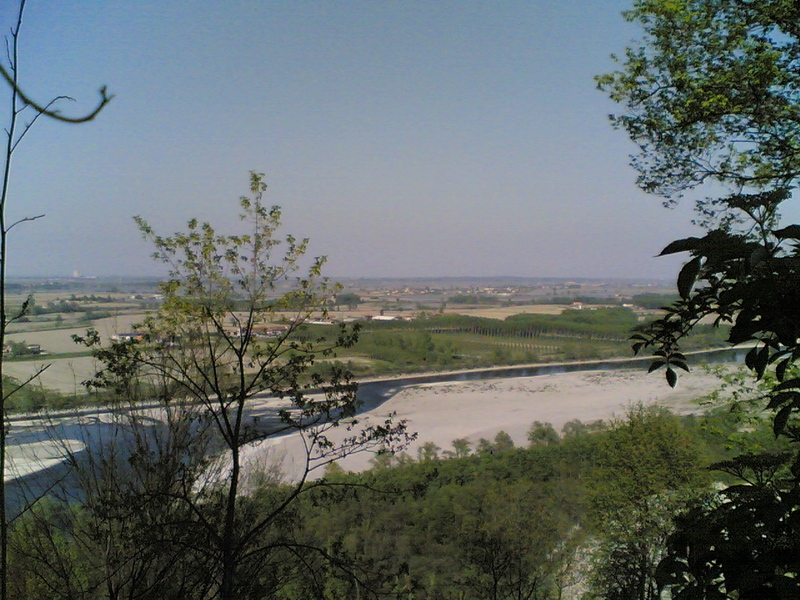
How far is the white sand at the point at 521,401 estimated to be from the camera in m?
9.68

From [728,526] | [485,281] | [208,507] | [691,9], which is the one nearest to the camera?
[728,526]

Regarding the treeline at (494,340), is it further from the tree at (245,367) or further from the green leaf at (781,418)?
the green leaf at (781,418)

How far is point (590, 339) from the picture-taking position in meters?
14.5

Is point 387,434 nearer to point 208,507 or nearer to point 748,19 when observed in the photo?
point 208,507

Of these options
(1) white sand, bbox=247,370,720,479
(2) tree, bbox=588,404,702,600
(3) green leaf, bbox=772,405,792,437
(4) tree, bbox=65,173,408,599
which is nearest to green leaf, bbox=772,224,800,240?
(3) green leaf, bbox=772,405,792,437

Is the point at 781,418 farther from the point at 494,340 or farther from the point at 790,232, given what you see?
the point at 494,340

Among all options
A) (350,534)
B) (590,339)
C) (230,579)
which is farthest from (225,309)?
(590,339)

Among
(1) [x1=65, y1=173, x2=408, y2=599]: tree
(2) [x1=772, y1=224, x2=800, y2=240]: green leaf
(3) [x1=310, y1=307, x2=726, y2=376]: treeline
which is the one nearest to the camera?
(2) [x1=772, y1=224, x2=800, y2=240]: green leaf

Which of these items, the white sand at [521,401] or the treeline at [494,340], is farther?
the treeline at [494,340]

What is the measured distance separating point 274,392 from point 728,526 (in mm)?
1433

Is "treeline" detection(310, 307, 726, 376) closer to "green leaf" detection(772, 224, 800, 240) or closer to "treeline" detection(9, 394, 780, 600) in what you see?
"treeline" detection(9, 394, 780, 600)

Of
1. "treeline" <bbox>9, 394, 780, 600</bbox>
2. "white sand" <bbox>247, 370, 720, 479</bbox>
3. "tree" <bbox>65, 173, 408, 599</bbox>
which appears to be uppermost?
"tree" <bbox>65, 173, 408, 599</bbox>

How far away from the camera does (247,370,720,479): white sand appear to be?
9680 mm

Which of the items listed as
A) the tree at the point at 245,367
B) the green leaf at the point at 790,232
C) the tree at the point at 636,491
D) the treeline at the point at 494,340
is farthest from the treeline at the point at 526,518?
the treeline at the point at 494,340
